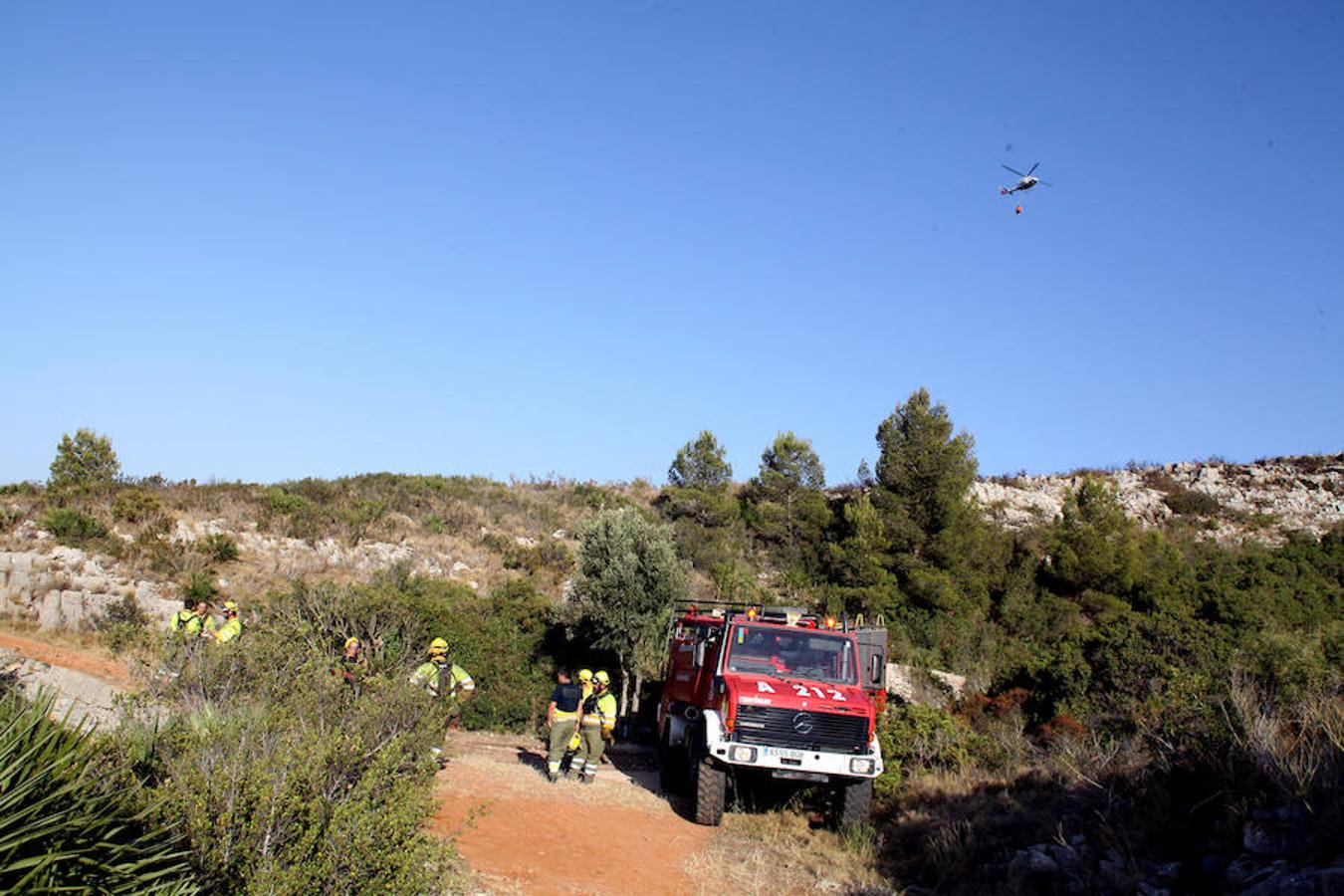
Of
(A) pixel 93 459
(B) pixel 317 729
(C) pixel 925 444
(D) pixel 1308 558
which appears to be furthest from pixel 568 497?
(B) pixel 317 729

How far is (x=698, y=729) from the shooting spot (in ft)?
38.6

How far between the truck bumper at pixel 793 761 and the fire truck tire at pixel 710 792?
29 cm

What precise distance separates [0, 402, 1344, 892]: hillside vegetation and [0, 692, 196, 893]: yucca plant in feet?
0.81

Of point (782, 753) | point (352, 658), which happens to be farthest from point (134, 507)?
point (782, 753)

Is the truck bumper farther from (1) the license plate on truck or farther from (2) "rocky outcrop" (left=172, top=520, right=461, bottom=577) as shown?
(2) "rocky outcrop" (left=172, top=520, right=461, bottom=577)

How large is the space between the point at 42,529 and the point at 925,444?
2669cm

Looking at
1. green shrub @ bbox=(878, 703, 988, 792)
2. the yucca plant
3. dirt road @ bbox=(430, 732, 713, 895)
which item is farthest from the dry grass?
the yucca plant

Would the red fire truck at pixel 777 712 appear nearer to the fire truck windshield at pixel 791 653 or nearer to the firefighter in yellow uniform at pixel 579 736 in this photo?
the fire truck windshield at pixel 791 653

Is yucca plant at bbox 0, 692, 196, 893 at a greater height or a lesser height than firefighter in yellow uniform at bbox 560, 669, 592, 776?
greater

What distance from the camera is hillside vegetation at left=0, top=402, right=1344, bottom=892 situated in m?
6.98

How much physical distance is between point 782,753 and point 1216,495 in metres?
40.9

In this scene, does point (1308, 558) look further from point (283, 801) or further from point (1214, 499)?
point (283, 801)

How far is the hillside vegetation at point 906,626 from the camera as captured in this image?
22.9 feet

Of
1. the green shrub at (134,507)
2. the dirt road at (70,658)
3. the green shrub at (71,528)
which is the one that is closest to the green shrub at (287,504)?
the green shrub at (134,507)
